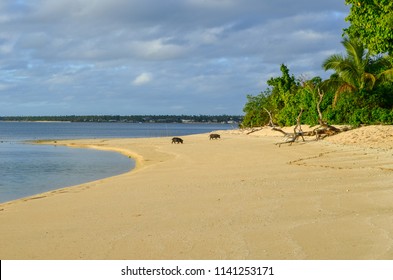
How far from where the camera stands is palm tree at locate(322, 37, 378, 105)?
37.2 metres

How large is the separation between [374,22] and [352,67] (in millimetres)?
20627

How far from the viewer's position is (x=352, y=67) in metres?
37.5

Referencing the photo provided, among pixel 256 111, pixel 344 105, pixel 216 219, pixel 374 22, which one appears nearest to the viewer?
pixel 216 219

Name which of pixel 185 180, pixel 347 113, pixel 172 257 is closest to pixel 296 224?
pixel 172 257

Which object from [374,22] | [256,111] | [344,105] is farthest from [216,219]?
[256,111]

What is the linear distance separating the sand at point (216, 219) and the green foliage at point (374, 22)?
537cm

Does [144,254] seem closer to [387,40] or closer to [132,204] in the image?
[132,204]

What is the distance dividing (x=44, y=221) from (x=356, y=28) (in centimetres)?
1439

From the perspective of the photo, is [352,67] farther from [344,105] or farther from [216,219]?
[216,219]

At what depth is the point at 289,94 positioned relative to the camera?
52.5 m

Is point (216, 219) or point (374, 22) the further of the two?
point (374, 22)

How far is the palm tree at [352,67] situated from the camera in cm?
3719

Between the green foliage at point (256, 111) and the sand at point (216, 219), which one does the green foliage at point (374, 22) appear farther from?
the green foliage at point (256, 111)

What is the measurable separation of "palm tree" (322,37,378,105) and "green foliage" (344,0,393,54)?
62.3 ft
